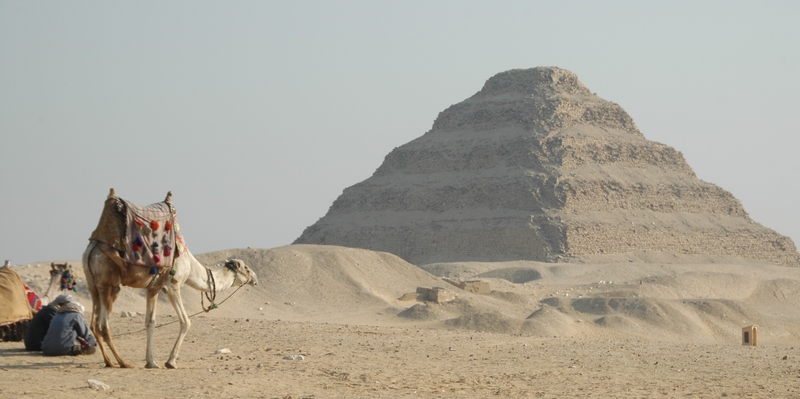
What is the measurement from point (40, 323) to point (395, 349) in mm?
3879

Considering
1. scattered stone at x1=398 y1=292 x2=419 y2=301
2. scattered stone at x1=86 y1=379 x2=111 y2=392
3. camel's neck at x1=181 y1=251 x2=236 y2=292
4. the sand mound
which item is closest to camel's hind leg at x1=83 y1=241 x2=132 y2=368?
camel's neck at x1=181 y1=251 x2=236 y2=292

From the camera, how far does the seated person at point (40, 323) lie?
11445 mm

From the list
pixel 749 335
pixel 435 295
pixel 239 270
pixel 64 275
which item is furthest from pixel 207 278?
pixel 435 295

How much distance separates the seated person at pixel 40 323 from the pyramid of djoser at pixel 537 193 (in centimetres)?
5868

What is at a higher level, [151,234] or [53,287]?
[151,234]

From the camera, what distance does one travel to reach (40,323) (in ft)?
37.9

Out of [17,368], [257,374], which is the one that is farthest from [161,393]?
[17,368]

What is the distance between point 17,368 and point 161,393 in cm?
203

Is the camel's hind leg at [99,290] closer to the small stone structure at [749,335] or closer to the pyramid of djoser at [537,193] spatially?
the small stone structure at [749,335]

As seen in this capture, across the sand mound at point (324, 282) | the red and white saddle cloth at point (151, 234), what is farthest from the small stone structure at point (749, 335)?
the red and white saddle cloth at point (151, 234)

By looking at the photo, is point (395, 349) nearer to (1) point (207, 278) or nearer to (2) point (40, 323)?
(1) point (207, 278)

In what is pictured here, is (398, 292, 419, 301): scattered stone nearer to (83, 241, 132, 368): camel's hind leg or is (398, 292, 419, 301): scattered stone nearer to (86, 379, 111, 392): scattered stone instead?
(83, 241, 132, 368): camel's hind leg

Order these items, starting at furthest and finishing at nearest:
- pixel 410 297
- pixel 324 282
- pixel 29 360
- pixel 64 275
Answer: pixel 410 297 → pixel 324 282 → pixel 64 275 → pixel 29 360

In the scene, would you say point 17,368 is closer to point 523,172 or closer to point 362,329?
point 362,329
